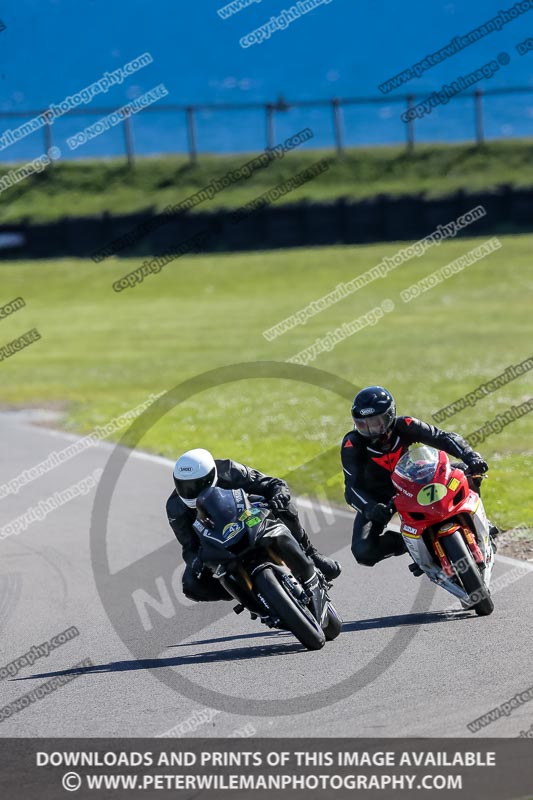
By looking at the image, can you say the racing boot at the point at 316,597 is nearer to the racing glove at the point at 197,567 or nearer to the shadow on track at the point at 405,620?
the shadow on track at the point at 405,620

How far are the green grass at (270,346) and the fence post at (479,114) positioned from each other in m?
5.01

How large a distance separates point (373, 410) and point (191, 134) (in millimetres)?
34605

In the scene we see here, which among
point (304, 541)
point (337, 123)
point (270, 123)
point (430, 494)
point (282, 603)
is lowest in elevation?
point (337, 123)

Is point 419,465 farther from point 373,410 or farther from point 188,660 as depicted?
point 188,660

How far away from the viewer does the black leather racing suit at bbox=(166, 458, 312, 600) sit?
8.23 metres

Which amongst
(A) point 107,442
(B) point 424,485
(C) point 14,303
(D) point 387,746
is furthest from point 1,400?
(D) point 387,746

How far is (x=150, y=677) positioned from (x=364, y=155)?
116 ft

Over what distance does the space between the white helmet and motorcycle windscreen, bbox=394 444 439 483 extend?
4.50ft

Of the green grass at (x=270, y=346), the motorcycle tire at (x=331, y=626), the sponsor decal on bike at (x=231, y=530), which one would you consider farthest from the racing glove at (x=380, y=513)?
the green grass at (x=270, y=346)

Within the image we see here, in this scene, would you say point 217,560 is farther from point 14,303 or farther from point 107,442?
point 14,303

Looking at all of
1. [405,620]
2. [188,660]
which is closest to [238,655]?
[188,660]

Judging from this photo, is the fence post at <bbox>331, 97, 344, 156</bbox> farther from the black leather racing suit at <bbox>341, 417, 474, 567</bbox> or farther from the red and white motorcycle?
the red and white motorcycle

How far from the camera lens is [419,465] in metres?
8.49

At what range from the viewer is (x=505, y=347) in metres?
26.0
